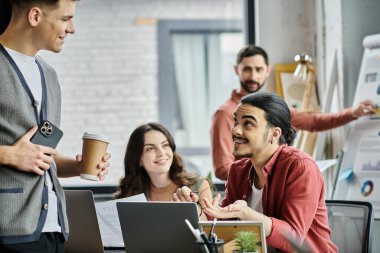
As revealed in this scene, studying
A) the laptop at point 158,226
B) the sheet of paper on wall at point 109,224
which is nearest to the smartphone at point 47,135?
the laptop at point 158,226

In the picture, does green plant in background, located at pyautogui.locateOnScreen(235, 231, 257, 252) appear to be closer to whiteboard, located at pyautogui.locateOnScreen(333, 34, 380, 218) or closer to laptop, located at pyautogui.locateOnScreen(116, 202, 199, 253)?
laptop, located at pyautogui.locateOnScreen(116, 202, 199, 253)

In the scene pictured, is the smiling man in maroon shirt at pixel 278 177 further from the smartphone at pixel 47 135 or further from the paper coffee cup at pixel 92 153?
the smartphone at pixel 47 135

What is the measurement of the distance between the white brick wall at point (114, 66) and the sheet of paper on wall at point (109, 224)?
7.48 ft

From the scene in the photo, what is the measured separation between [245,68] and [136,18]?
135 centimetres

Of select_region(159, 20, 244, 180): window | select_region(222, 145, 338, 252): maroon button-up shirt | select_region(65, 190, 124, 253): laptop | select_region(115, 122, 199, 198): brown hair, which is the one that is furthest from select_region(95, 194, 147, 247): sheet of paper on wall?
select_region(159, 20, 244, 180): window

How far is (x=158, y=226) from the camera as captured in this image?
2070mm

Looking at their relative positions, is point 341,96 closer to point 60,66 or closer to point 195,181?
point 195,181

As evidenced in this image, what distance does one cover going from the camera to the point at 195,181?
326 centimetres

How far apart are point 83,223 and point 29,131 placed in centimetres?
65

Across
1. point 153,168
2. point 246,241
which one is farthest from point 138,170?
point 246,241

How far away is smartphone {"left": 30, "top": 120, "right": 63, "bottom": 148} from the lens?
1.91 m

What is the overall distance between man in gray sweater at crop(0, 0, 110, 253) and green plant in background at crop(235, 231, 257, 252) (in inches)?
18.5

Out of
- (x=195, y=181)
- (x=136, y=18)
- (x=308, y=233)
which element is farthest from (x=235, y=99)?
(x=308, y=233)

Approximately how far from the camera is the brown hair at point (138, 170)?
3338mm
